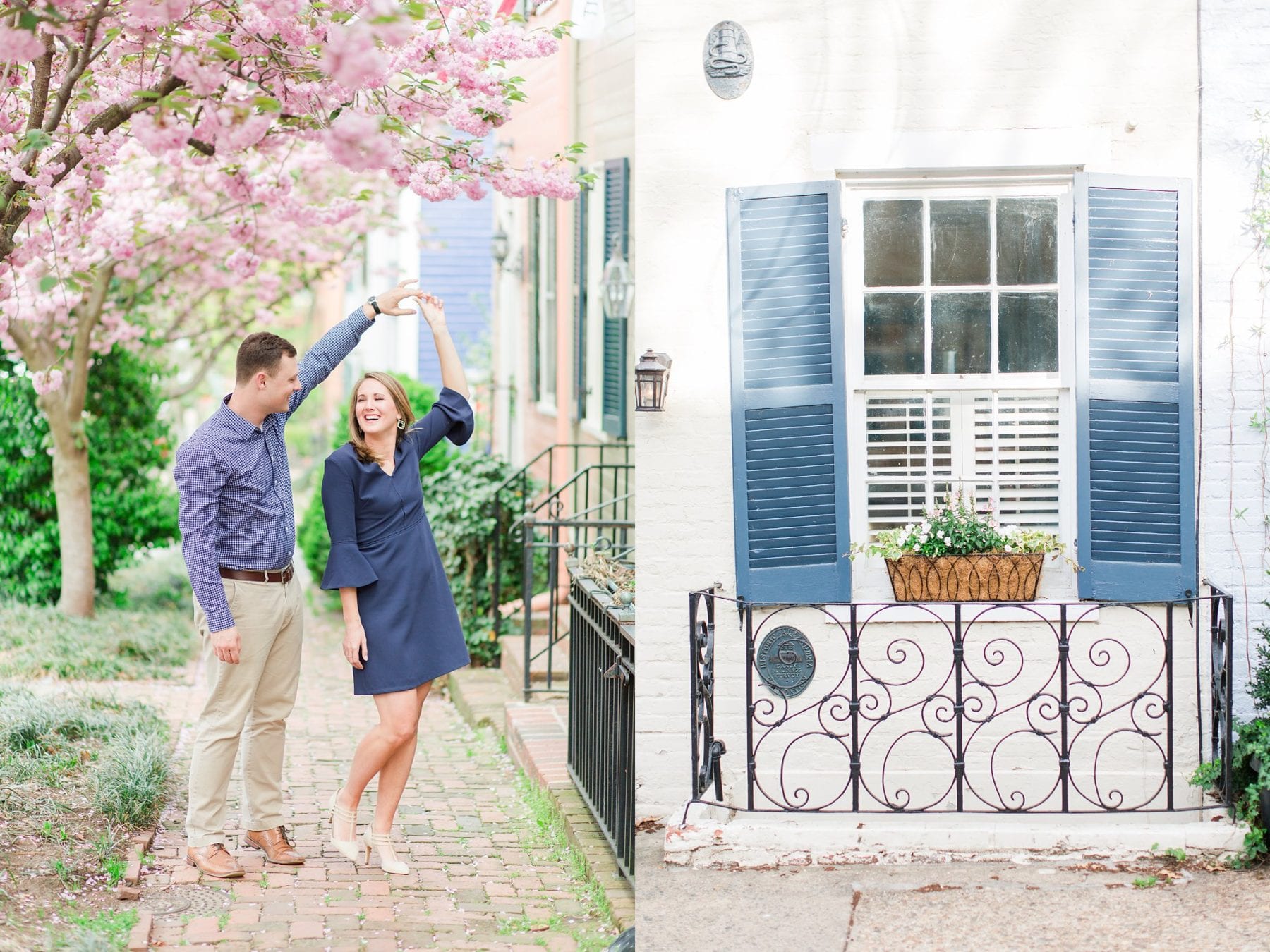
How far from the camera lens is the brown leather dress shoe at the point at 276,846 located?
5.59 metres

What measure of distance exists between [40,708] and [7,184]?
2918mm

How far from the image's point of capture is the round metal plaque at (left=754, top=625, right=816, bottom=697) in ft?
19.2

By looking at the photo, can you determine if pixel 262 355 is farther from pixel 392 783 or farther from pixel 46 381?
pixel 46 381

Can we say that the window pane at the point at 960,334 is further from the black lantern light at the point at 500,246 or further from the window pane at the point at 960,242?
the black lantern light at the point at 500,246

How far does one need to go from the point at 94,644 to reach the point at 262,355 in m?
5.57

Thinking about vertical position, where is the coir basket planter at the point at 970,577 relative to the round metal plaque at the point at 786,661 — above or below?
above

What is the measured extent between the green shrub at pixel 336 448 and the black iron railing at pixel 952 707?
6333mm

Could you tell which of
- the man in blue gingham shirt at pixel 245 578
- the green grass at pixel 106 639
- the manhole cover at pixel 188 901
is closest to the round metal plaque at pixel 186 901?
the manhole cover at pixel 188 901

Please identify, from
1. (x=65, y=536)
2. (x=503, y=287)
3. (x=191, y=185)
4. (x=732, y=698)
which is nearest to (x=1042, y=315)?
(x=732, y=698)

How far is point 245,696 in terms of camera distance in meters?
5.50

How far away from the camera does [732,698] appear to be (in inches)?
233

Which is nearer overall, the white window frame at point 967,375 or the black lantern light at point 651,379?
the black lantern light at point 651,379

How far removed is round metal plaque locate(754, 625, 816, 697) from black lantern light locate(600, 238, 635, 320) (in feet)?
11.7

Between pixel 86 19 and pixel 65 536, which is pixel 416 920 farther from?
pixel 65 536
